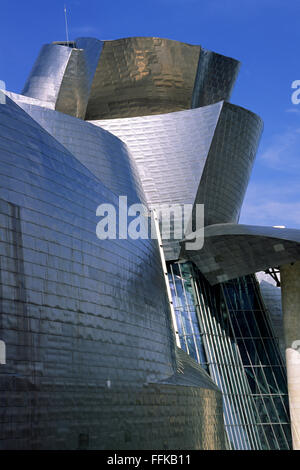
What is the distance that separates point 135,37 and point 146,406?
1907 cm

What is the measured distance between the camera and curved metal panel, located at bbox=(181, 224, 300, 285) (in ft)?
73.5

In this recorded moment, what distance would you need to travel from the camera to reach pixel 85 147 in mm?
18922

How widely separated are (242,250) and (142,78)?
10619 mm

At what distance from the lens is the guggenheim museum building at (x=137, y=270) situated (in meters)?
10.5

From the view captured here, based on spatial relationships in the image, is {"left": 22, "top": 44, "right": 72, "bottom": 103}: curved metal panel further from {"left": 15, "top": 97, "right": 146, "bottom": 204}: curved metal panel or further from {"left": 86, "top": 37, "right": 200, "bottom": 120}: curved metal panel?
{"left": 15, "top": 97, "right": 146, "bottom": 204}: curved metal panel

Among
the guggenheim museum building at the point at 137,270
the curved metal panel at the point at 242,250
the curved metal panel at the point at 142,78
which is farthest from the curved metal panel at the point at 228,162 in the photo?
the curved metal panel at the point at 142,78

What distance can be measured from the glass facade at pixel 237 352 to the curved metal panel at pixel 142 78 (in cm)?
876

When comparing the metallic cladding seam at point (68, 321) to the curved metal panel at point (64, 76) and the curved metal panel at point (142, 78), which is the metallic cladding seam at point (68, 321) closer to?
the curved metal panel at point (64, 76)

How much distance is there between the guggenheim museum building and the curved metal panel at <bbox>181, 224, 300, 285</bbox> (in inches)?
3.0

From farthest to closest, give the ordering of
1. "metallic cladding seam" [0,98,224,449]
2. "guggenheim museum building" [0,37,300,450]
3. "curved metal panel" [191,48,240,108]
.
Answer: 1. "curved metal panel" [191,48,240,108]
2. "guggenheim museum building" [0,37,300,450]
3. "metallic cladding seam" [0,98,224,449]

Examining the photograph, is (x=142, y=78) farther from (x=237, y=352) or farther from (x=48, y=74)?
(x=237, y=352)

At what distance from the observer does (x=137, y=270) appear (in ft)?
50.2

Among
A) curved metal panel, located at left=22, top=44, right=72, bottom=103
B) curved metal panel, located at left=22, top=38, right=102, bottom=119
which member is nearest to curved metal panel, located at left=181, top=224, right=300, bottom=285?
curved metal panel, located at left=22, top=38, right=102, bottom=119
